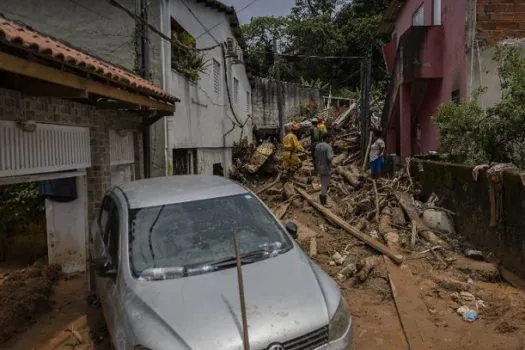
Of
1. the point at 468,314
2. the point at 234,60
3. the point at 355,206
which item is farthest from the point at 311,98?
the point at 468,314

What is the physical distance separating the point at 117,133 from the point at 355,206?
17.4ft

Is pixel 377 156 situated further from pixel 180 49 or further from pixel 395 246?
pixel 180 49

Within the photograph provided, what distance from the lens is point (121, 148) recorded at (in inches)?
336

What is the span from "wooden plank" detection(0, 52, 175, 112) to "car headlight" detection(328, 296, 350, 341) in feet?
10.1

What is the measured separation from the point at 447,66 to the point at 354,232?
5.96 meters

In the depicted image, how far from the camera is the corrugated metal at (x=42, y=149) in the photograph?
499 centimetres

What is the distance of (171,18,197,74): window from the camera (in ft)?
36.2

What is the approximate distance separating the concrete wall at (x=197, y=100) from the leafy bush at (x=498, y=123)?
5.76m

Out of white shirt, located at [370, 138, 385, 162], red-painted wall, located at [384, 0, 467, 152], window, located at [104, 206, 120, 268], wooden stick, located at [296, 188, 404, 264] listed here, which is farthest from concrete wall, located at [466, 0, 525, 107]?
window, located at [104, 206, 120, 268]

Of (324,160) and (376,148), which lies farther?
(376,148)

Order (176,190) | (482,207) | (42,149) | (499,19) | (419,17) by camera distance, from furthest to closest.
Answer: (419,17) < (499,19) < (482,207) < (42,149) < (176,190)

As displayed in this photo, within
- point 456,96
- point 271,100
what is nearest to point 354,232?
point 456,96

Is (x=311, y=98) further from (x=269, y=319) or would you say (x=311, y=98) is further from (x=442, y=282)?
(x=269, y=319)

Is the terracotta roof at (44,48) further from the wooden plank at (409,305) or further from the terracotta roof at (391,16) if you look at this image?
the terracotta roof at (391,16)
